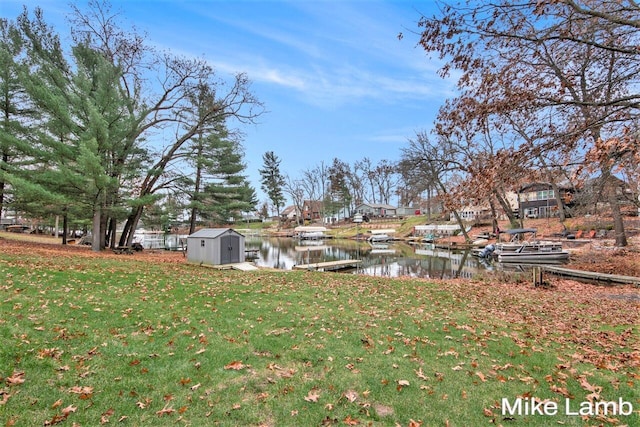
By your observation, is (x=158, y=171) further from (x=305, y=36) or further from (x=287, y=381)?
(x=287, y=381)

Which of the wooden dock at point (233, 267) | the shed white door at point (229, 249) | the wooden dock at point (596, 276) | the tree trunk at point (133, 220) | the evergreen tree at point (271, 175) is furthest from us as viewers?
the evergreen tree at point (271, 175)

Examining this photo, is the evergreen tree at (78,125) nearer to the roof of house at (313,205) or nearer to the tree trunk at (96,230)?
the tree trunk at (96,230)

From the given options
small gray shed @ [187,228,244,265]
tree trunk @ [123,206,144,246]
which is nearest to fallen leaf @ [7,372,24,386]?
small gray shed @ [187,228,244,265]

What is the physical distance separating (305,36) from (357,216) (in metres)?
66.6

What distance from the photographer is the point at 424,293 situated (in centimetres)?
963

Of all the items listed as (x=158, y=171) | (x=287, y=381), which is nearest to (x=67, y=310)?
(x=287, y=381)

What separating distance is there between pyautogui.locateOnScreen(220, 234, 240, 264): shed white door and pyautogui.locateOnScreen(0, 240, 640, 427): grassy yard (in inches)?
333

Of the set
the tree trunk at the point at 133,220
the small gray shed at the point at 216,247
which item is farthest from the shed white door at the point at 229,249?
the tree trunk at the point at 133,220

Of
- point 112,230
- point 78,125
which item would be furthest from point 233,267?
point 112,230

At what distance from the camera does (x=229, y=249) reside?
1683 centimetres

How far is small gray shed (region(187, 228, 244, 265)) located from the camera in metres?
16.4

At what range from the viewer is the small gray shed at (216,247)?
1639 centimetres

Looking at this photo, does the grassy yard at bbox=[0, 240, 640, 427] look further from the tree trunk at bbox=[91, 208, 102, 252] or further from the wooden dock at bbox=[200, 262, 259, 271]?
the tree trunk at bbox=[91, 208, 102, 252]

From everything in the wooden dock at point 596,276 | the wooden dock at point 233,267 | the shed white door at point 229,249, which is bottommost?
the wooden dock at point 596,276
